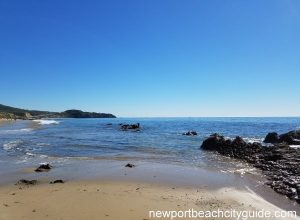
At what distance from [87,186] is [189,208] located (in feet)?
17.2

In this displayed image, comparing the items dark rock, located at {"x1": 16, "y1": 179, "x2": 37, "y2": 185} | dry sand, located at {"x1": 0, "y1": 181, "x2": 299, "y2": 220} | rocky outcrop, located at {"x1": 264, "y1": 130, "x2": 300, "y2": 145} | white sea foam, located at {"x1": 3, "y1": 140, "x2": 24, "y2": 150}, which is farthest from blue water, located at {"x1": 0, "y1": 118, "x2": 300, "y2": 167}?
dry sand, located at {"x1": 0, "y1": 181, "x2": 299, "y2": 220}

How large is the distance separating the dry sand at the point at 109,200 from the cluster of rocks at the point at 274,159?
6.66ft

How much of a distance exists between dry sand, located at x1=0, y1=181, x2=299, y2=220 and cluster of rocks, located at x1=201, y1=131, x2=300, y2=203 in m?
2.03

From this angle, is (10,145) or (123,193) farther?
(10,145)

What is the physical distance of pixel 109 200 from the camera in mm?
11297

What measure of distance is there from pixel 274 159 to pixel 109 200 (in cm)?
1435

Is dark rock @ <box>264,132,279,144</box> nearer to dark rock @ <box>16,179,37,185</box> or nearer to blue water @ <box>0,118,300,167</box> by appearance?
blue water @ <box>0,118,300,167</box>

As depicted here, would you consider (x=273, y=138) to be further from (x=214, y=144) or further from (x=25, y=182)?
(x=25, y=182)

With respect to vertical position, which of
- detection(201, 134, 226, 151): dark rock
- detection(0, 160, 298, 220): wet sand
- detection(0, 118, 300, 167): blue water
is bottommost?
detection(0, 160, 298, 220): wet sand

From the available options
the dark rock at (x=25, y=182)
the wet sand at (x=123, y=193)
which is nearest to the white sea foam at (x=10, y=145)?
the wet sand at (x=123, y=193)

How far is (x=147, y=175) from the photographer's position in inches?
659

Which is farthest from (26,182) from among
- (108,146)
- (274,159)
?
(108,146)

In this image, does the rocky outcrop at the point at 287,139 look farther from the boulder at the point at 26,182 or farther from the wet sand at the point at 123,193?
the boulder at the point at 26,182

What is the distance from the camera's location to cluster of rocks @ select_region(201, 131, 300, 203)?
1416 centimetres
